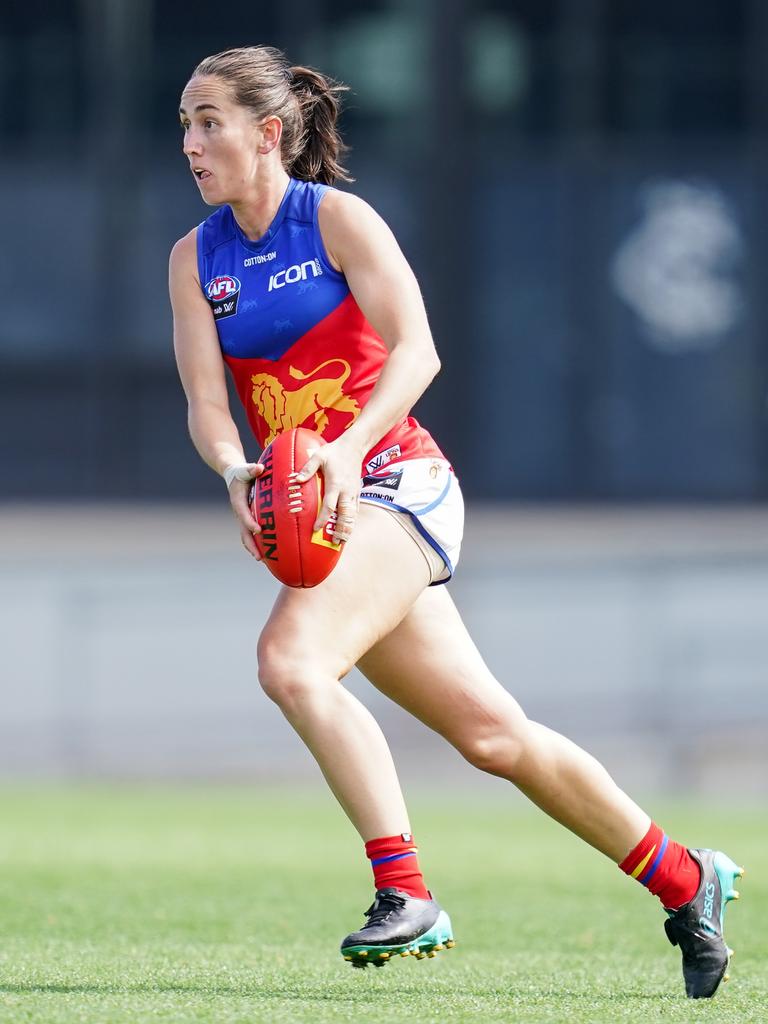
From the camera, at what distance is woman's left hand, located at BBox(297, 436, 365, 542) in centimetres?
424

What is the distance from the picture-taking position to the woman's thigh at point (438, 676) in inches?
177

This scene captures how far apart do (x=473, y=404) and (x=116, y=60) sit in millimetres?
6205

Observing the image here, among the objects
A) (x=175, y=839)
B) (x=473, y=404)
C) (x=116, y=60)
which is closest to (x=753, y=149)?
(x=473, y=404)

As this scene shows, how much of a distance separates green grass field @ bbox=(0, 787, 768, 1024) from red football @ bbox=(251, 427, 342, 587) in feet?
3.13

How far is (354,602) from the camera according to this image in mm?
4309

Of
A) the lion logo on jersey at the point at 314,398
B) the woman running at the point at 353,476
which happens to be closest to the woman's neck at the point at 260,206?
the woman running at the point at 353,476

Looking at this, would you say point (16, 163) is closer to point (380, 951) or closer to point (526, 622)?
point (526, 622)

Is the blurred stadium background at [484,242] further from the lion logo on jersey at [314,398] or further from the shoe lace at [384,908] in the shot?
the shoe lace at [384,908]

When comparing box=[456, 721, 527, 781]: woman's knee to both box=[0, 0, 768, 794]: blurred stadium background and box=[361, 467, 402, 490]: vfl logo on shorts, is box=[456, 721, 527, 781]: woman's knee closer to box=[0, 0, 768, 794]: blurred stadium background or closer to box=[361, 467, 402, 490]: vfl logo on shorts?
box=[361, 467, 402, 490]: vfl logo on shorts

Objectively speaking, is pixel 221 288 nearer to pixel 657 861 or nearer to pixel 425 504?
pixel 425 504

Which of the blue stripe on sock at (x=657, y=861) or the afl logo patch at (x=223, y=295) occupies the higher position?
the afl logo patch at (x=223, y=295)

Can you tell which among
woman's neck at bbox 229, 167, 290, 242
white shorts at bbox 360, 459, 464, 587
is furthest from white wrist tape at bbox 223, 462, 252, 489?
woman's neck at bbox 229, 167, 290, 242

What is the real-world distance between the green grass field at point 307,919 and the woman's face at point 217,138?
1.85 meters

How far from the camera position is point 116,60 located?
79.8 ft
